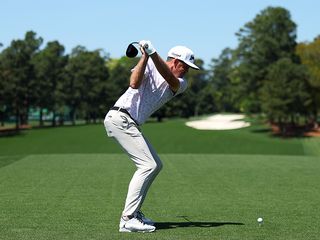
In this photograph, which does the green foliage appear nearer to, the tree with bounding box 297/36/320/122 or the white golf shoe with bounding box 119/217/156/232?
the tree with bounding box 297/36/320/122

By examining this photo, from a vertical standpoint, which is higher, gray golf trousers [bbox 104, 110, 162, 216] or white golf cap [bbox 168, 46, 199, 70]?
white golf cap [bbox 168, 46, 199, 70]

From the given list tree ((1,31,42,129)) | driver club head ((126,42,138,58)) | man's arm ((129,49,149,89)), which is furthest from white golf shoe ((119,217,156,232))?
tree ((1,31,42,129))

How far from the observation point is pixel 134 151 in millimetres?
7176

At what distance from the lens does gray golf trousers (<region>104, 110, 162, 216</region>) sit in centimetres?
711

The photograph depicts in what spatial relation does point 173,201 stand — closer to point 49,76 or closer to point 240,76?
point 240,76

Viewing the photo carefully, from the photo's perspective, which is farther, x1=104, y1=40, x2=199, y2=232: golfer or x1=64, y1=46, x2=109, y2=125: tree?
x1=64, y1=46, x2=109, y2=125: tree

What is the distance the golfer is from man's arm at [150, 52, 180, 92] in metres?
0.01

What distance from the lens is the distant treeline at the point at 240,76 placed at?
54.6m

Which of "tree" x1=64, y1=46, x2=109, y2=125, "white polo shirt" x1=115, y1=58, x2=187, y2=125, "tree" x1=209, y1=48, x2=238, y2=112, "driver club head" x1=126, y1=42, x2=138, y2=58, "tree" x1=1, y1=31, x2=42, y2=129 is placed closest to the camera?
"driver club head" x1=126, y1=42, x2=138, y2=58

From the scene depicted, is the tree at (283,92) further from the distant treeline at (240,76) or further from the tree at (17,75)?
the tree at (17,75)

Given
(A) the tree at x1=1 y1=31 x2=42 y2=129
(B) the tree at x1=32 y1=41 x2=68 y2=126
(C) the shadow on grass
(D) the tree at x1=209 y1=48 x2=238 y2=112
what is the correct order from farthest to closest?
(D) the tree at x1=209 y1=48 x2=238 y2=112 < (B) the tree at x1=32 y1=41 x2=68 y2=126 < (A) the tree at x1=1 y1=31 x2=42 y2=129 < (C) the shadow on grass

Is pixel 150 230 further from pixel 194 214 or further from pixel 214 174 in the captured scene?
pixel 214 174

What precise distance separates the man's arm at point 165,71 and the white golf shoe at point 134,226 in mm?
1615

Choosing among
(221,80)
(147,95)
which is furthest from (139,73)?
(221,80)
